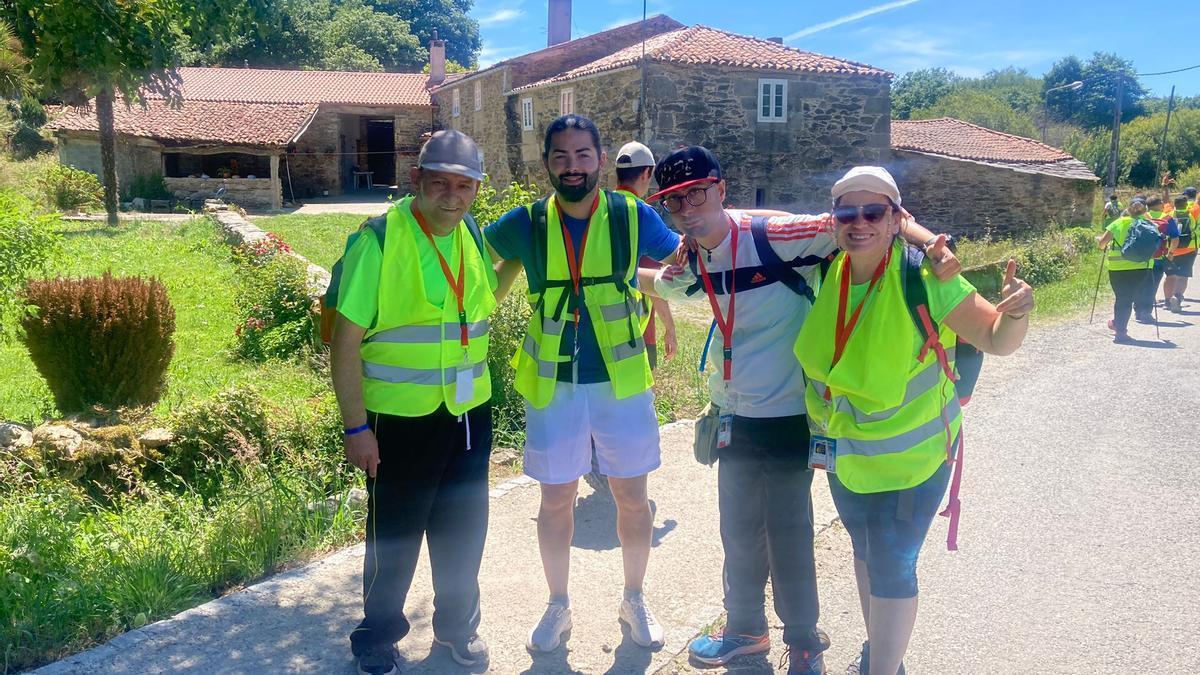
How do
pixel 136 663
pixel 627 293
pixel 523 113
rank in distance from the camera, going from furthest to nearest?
pixel 523 113
pixel 627 293
pixel 136 663

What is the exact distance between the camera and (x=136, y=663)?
300 centimetres

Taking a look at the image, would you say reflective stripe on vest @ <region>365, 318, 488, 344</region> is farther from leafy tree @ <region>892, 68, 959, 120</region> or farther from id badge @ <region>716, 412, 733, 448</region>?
leafy tree @ <region>892, 68, 959, 120</region>

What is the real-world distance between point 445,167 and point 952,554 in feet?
10.1

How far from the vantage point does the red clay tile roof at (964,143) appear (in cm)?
2770

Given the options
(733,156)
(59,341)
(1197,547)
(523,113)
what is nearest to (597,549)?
(1197,547)

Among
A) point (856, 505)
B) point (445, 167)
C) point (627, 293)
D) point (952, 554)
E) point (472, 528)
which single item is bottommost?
point (952, 554)

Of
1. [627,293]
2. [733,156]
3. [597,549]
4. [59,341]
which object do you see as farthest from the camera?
[733,156]

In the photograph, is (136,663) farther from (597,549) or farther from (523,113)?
(523,113)

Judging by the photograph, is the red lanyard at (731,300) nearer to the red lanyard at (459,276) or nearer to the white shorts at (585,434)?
the white shorts at (585,434)

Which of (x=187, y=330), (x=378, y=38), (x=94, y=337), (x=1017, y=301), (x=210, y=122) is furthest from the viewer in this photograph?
(x=378, y=38)

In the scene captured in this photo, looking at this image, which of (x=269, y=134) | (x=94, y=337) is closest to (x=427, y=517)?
(x=94, y=337)

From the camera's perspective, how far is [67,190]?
87.3ft

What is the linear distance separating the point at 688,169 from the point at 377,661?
1.96 meters

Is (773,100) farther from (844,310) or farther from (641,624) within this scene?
(844,310)
